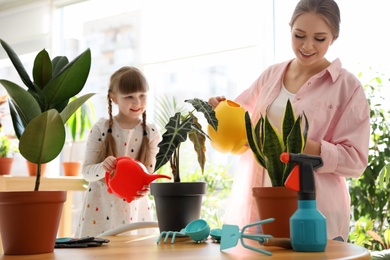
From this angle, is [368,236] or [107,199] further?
[368,236]

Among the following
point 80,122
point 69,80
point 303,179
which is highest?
point 80,122

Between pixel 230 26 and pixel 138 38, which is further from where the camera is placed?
pixel 138 38

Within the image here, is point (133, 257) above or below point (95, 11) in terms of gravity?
below

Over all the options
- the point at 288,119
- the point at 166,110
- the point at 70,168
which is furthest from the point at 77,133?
the point at 288,119

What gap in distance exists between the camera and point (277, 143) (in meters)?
1.35

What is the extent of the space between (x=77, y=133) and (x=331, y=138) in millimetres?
3709

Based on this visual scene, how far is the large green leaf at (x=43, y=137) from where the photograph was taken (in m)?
1.11

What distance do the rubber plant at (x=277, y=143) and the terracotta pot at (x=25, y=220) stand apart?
520 millimetres

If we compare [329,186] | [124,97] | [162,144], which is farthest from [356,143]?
[124,97]

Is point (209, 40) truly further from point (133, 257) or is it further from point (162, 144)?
point (133, 257)

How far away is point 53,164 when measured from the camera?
5.47 metres

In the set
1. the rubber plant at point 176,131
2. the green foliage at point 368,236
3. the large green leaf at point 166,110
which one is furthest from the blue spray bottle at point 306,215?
the large green leaf at point 166,110

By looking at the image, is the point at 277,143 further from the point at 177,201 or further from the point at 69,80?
the point at 69,80

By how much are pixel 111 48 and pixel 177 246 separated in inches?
164
